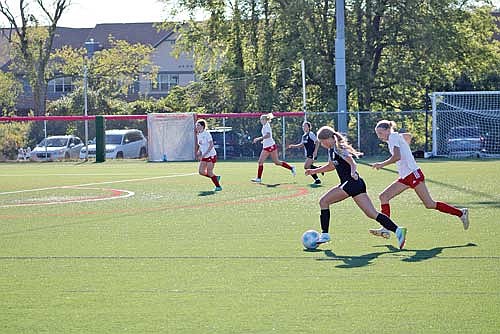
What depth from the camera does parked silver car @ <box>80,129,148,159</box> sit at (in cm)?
4338

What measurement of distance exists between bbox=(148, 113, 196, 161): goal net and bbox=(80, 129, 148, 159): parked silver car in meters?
2.64

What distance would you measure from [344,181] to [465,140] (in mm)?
27534

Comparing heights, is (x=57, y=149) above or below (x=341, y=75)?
below

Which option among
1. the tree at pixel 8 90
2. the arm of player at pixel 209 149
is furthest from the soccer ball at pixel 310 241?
the tree at pixel 8 90

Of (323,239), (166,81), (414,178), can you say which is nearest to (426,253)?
(323,239)

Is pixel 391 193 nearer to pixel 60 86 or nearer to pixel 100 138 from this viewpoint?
pixel 100 138

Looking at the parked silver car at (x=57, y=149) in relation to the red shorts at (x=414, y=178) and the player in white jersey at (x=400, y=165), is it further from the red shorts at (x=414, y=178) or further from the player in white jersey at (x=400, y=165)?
the red shorts at (x=414, y=178)

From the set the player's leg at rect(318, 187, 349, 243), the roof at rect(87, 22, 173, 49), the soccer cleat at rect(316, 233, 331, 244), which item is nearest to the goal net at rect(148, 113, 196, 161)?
the player's leg at rect(318, 187, 349, 243)

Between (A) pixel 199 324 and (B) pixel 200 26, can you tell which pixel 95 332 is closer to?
(A) pixel 199 324

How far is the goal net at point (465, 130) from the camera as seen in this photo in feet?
125

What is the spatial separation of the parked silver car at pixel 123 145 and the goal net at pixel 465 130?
46.6 ft

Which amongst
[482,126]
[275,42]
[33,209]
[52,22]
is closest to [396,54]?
[275,42]

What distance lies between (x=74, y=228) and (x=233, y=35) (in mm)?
36372

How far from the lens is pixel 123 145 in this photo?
143 ft
